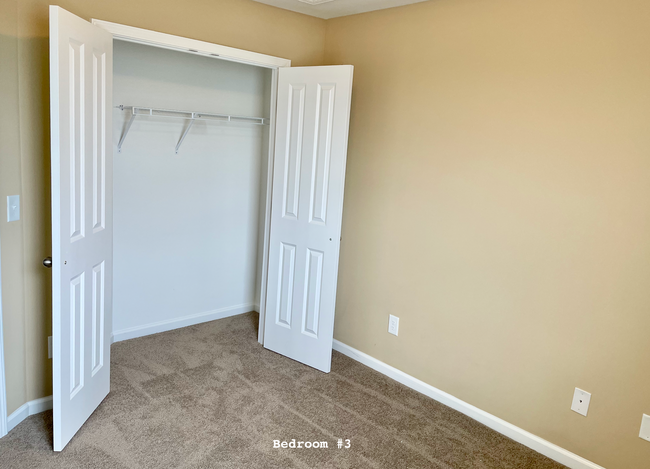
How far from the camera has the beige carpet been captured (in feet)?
7.65

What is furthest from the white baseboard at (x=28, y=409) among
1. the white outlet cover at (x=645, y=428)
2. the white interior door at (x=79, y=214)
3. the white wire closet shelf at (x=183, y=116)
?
the white outlet cover at (x=645, y=428)

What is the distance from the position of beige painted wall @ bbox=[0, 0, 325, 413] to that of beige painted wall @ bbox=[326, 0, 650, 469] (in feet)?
5.09

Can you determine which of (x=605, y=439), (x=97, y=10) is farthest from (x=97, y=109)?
(x=605, y=439)

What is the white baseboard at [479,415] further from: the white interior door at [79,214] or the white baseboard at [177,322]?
the white interior door at [79,214]

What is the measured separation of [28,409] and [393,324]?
2186 mm

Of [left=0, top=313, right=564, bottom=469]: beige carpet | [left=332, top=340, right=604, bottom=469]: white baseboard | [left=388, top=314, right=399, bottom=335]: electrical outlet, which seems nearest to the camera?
[left=0, top=313, right=564, bottom=469]: beige carpet

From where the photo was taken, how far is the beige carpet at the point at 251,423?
233 centimetres

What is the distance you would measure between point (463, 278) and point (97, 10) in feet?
8.26

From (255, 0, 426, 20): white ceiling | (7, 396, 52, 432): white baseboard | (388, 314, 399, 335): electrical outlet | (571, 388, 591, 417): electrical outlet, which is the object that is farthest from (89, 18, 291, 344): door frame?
(571, 388, 591, 417): electrical outlet

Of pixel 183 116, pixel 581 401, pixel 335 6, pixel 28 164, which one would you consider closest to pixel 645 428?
pixel 581 401

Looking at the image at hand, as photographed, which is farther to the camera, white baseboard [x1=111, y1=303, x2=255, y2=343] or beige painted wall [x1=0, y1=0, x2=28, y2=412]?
white baseboard [x1=111, y1=303, x2=255, y2=343]

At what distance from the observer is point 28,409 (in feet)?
8.30

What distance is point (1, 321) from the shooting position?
226 cm

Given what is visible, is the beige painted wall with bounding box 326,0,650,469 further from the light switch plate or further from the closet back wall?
the light switch plate
